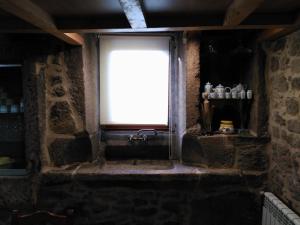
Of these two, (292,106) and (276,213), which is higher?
(292,106)

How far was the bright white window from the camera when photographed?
228 cm

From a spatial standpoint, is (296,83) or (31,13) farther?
(296,83)

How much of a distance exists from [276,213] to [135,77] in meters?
1.42

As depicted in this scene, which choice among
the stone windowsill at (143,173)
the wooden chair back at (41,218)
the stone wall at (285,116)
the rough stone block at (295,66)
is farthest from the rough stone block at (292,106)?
the wooden chair back at (41,218)

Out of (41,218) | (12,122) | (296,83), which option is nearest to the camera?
(41,218)

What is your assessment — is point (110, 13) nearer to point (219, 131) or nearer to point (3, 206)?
point (219, 131)

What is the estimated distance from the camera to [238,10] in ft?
4.11

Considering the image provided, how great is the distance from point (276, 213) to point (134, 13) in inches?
58.6

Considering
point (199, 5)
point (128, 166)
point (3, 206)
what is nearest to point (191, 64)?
point (199, 5)

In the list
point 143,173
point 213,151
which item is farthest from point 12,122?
point 213,151

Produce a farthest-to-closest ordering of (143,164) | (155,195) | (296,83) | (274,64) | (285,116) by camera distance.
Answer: (143,164), (155,195), (274,64), (285,116), (296,83)

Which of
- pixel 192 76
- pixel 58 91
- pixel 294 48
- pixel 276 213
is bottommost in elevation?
pixel 276 213

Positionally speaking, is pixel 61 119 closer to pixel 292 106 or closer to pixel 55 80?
pixel 55 80

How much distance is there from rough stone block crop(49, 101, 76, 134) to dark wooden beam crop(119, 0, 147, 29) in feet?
2.94
